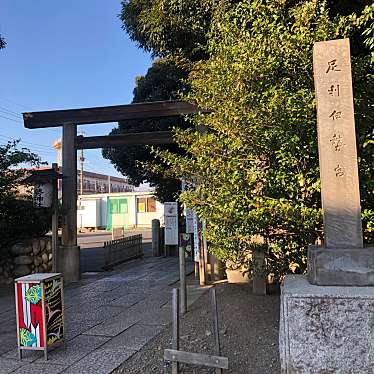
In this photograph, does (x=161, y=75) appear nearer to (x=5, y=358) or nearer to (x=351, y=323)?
(x=5, y=358)

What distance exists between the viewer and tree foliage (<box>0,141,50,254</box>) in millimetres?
9062

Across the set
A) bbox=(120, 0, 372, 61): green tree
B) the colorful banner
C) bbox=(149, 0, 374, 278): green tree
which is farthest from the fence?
bbox=(149, 0, 374, 278): green tree

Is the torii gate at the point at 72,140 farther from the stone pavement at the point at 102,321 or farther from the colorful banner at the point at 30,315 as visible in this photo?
the colorful banner at the point at 30,315

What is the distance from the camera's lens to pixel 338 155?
12.0 ft

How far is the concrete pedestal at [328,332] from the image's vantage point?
319 cm

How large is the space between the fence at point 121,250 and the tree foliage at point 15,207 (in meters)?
2.29

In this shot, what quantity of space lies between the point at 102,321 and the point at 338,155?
13.8 ft

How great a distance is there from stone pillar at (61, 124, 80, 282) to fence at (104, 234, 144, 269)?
214 centimetres

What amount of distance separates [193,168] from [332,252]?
192 centimetres

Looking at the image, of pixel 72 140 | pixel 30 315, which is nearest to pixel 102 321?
pixel 30 315

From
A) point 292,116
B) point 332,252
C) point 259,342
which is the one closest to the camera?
point 332,252

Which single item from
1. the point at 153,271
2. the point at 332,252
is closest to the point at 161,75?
the point at 153,271

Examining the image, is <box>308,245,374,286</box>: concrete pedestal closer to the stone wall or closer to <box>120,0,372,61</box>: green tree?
<box>120,0,372,61</box>: green tree

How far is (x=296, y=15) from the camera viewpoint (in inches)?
181
